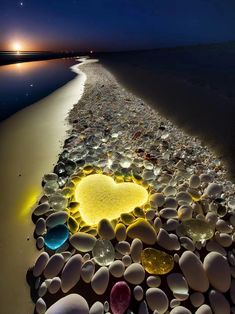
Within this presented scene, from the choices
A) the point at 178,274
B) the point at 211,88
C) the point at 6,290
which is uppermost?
the point at 211,88

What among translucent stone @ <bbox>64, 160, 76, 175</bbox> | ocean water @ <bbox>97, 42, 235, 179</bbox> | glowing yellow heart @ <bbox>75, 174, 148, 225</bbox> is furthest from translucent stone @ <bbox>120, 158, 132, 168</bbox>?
ocean water @ <bbox>97, 42, 235, 179</bbox>

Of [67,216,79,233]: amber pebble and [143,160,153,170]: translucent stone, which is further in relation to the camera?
[143,160,153,170]: translucent stone

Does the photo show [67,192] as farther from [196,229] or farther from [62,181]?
[196,229]

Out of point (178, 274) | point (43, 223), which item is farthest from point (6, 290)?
point (178, 274)

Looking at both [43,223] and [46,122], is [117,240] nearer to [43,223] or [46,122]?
[43,223]

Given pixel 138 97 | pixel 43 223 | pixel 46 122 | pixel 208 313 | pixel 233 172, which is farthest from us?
pixel 138 97

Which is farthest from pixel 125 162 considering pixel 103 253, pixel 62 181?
pixel 103 253

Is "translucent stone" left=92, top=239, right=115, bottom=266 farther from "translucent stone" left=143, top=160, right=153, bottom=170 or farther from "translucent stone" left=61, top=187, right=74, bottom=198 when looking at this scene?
"translucent stone" left=143, top=160, right=153, bottom=170
